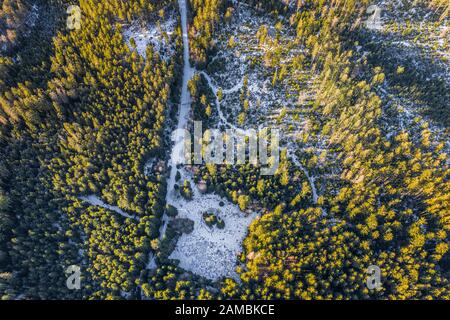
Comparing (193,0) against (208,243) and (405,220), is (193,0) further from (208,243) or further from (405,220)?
(405,220)

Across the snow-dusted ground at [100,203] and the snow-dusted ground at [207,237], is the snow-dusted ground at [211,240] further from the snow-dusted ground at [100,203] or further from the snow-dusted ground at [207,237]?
the snow-dusted ground at [100,203]

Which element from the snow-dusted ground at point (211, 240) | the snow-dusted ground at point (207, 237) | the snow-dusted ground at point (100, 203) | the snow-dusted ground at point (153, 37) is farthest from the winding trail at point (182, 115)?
the snow-dusted ground at point (100, 203)

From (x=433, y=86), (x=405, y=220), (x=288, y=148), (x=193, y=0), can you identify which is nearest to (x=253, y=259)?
(x=288, y=148)

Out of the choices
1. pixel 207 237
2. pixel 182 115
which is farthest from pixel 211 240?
pixel 182 115

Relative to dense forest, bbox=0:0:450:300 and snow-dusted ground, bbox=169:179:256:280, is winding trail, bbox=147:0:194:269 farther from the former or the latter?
snow-dusted ground, bbox=169:179:256:280

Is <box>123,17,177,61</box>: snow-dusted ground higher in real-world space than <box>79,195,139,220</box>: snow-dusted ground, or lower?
higher

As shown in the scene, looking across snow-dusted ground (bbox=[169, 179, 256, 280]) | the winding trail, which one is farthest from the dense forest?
snow-dusted ground (bbox=[169, 179, 256, 280])
